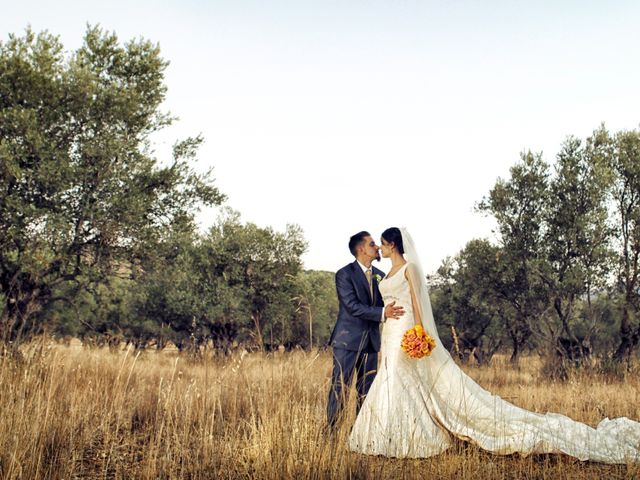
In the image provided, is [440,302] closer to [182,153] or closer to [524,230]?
[524,230]

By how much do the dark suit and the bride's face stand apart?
1.90 feet

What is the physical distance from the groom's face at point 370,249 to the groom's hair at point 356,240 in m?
0.05

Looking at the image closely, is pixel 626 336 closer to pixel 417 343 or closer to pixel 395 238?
pixel 395 238

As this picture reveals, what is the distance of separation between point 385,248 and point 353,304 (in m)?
0.84

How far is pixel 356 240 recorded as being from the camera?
7.93m

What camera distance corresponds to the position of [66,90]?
16.2 meters

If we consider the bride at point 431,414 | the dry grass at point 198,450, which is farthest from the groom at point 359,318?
the dry grass at point 198,450

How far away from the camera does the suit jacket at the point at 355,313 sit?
290 inches

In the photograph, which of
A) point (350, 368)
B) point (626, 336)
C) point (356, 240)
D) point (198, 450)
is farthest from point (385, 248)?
point (626, 336)

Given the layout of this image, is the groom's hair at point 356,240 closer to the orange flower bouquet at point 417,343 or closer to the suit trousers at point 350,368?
the suit trousers at point 350,368

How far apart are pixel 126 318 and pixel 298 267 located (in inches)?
580

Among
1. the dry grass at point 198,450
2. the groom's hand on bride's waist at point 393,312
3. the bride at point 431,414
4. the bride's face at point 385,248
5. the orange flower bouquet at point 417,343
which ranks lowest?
the dry grass at point 198,450

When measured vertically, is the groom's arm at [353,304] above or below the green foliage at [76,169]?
below

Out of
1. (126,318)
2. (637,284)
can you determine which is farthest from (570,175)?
(126,318)
